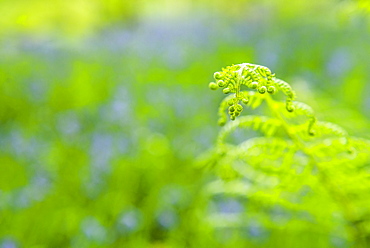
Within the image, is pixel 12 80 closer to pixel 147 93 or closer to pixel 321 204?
pixel 147 93

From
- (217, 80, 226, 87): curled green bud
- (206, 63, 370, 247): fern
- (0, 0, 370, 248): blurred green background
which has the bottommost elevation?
(217, 80, 226, 87): curled green bud

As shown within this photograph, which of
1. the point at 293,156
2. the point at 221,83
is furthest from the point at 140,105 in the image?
the point at 221,83

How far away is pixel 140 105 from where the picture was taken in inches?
126

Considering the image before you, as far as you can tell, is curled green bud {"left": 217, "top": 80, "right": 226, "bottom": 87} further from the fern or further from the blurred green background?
the blurred green background

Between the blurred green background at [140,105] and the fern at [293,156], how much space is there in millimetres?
216

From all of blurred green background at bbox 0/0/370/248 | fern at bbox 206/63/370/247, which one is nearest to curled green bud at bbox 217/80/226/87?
fern at bbox 206/63/370/247

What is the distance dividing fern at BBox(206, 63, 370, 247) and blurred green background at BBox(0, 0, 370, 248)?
0.71ft

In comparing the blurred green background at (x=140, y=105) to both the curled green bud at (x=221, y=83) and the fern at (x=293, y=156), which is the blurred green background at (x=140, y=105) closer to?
the fern at (x=293, y=156)

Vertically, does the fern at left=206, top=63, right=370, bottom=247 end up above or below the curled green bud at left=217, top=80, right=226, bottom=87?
above

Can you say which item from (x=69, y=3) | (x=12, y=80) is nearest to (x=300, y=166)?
Answer: (x=12, y=80)

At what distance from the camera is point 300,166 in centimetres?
122

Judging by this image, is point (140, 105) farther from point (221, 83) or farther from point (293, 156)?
point (221, 83)

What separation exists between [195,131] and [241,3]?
8.13 feet

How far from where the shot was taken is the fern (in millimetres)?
935
